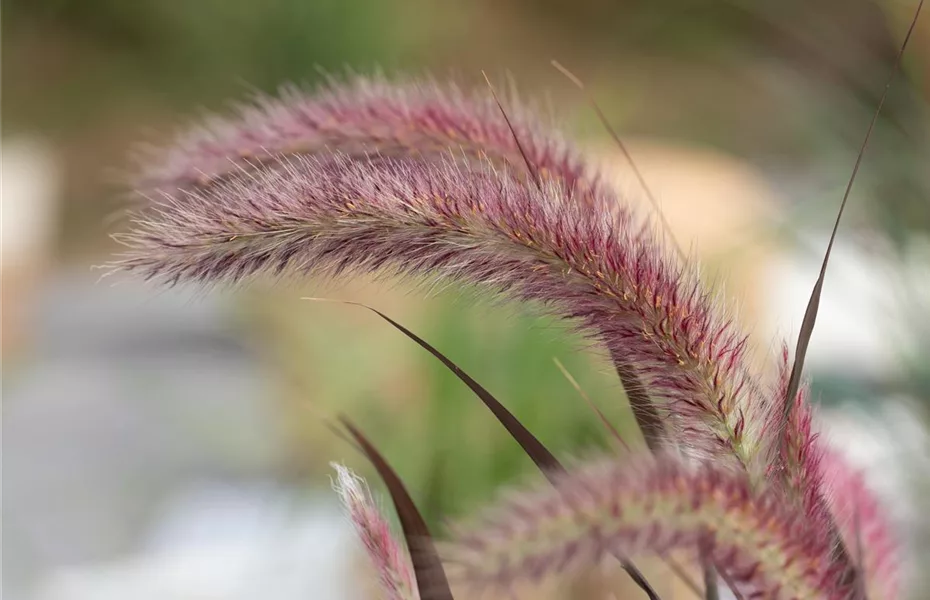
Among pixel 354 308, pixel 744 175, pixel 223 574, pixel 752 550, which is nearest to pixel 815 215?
pixel 744 175

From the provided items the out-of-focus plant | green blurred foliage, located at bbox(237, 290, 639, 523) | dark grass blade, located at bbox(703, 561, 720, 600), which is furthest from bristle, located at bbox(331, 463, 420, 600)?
green blurred foliage, located at bbox(237, 290, 639, 523)

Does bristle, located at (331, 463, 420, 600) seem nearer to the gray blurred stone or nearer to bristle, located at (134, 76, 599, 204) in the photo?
bristle, located at (134, 76, 599, 204)

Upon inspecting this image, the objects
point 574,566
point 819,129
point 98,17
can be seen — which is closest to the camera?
point 574,566

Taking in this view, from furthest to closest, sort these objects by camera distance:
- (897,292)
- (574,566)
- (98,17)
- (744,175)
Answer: (98,17) < (744,175) < (897,292) < (574,566)

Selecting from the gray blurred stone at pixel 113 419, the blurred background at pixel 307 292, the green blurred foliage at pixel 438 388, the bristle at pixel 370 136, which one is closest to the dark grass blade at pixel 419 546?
the bristle at pixel 370 136

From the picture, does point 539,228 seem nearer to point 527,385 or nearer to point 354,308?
point 527,385

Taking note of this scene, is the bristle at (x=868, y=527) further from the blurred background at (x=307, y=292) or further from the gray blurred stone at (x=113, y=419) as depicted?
the gray blurred stone at (x=113, y=419)
